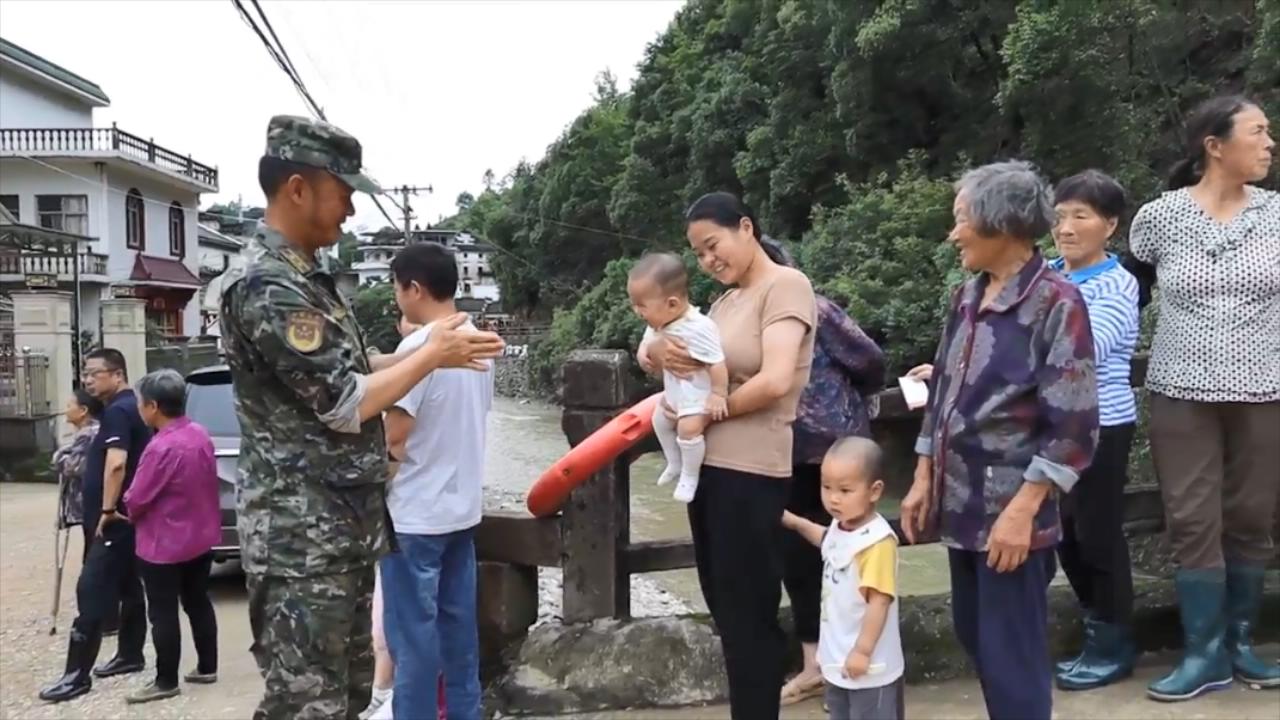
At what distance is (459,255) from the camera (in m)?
67.5

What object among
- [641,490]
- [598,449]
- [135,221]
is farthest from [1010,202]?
[135,221]

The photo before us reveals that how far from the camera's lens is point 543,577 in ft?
25.3

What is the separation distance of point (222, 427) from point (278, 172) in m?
4.97

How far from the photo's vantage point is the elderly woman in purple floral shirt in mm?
3248

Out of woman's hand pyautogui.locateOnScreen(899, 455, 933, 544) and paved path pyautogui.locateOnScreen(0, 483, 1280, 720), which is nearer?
woman's hand pyautogui.locateOnScreen(899, 455, 933, 544)

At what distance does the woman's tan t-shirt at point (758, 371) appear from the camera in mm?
2742

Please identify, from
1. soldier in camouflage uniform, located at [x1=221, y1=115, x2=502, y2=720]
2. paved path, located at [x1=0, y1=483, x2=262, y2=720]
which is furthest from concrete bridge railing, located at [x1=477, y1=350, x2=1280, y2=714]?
paved path, located at [x1=0, y1=483, x2=262, y2=720]

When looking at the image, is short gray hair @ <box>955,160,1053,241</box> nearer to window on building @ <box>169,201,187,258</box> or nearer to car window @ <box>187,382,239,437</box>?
car window @ <box>187,382,239,437</box>

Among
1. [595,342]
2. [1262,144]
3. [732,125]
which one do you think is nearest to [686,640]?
[1262,144]

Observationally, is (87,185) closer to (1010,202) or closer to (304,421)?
(304,421)

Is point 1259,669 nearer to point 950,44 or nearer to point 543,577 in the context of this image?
point 543,577

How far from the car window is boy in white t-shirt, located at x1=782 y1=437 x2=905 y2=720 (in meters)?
5.19

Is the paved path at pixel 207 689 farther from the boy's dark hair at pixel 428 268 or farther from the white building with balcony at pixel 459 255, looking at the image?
the white building with balcony at pixel 459 255

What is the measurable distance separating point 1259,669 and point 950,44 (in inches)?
548
